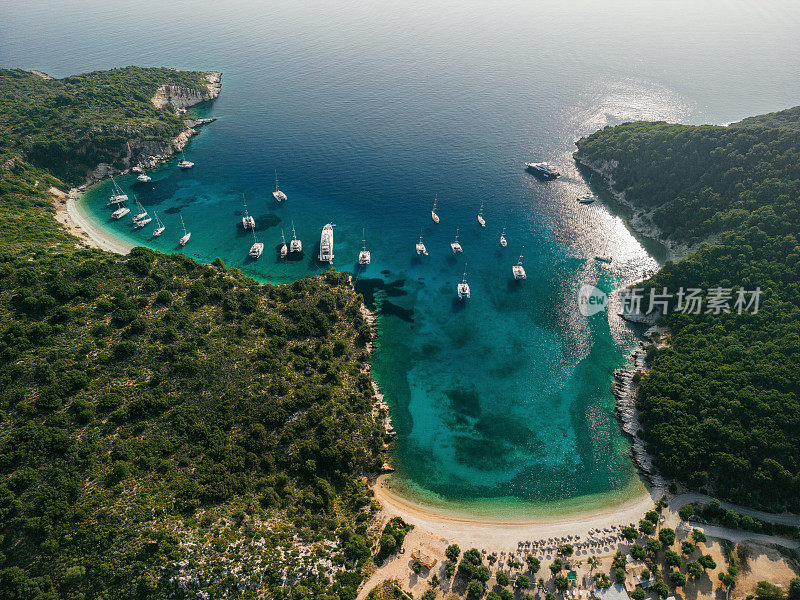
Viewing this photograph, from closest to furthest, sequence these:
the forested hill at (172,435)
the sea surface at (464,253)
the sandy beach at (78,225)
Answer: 1. the forested hill at (172,435)
2. the sea surface at (464,253)
3. the sandy beach at (78,225)

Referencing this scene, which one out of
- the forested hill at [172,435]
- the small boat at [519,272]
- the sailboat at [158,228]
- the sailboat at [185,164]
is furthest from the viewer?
the sailboat at [185,164]

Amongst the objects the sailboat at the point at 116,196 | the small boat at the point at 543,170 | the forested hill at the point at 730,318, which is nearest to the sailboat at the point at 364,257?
the forested hill at the point at 730,318

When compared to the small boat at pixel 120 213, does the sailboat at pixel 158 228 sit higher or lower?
lower

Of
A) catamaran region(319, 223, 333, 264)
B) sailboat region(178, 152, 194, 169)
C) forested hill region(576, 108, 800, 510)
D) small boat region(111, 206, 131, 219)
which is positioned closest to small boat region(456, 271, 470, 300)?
catamaran region(319, 223, 333, 264)

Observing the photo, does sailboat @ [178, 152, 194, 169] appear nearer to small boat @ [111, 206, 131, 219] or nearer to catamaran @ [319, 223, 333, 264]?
small boat @ [111, 206, 131, 219]

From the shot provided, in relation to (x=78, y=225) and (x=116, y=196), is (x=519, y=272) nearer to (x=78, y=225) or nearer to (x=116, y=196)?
(x=78, y=225)

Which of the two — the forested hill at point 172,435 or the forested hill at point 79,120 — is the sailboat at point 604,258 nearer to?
the forested hill at point 172,435
